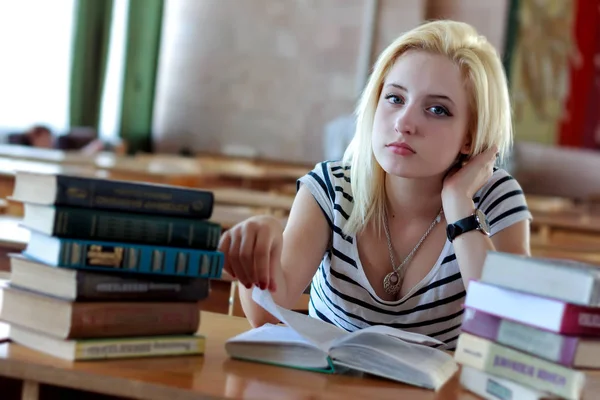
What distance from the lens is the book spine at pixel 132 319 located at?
3.69ft

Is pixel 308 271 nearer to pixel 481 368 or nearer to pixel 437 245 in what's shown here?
pixel 437 245

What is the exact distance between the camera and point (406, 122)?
162 cm

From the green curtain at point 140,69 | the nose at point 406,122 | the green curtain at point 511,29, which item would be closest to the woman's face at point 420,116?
the nose at point 406,122

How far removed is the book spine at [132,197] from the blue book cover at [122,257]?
0.05 m

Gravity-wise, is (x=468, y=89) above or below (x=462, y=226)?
above

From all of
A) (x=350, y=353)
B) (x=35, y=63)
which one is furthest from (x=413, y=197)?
(x=35, y=63)

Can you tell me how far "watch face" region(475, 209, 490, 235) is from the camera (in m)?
1.65

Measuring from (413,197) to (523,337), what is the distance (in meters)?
0.73

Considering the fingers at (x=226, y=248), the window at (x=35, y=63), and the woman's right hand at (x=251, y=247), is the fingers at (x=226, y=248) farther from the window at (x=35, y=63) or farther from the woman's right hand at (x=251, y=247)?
the window at (x=35, y=63)

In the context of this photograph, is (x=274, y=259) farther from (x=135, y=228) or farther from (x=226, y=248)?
(x=135, y=228)

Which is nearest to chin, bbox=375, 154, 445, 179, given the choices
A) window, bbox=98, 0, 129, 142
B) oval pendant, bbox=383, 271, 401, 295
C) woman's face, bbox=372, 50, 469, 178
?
woman's face, bbox=372, 50, 469, 178

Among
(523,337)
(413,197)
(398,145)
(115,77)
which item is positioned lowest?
(523,337)

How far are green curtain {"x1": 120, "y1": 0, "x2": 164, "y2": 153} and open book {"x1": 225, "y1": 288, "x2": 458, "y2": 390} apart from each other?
873 cm

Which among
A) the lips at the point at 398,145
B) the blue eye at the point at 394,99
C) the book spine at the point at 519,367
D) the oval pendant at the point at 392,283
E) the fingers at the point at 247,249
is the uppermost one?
the blue eye at the point at 394,99
